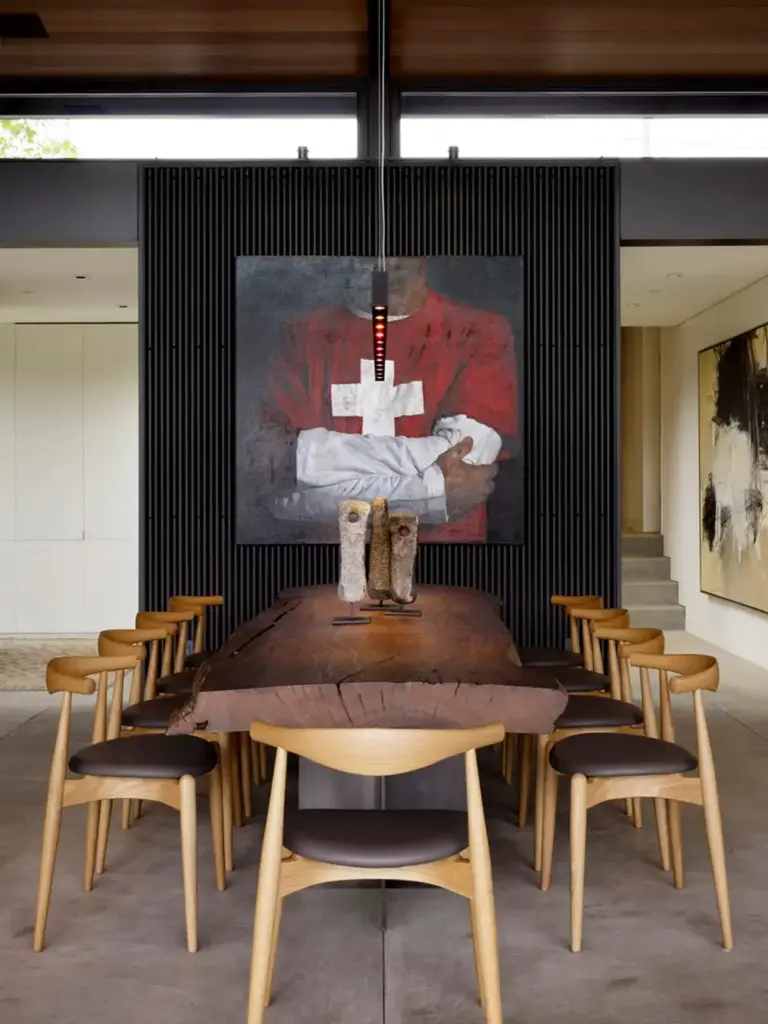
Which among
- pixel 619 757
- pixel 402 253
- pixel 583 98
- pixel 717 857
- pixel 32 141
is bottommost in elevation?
pixel 717 857

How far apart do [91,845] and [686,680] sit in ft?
6.66

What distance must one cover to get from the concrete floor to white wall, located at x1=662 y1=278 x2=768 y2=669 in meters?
4.73

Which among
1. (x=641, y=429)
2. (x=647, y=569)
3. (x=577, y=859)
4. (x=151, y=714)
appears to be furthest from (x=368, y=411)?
(x=641, y=429)

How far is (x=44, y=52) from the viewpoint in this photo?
20.5 feet

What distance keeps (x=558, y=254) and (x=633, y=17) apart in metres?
1.40

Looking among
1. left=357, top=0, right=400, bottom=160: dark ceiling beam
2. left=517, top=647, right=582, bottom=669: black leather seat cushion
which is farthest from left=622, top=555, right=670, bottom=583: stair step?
left=517, top=647, right=582, bottom=669: black leather seat cushion

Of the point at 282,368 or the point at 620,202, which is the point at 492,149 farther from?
the point at 282,368

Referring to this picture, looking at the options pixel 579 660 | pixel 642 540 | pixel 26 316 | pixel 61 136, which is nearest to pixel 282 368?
pixel 61 136

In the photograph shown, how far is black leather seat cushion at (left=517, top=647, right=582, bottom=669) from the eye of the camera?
192 inches

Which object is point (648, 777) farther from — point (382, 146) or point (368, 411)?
point (382, 146)

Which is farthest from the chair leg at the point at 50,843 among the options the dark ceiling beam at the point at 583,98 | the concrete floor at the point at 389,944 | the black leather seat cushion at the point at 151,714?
the dark ceiling beam at the point at 583,98

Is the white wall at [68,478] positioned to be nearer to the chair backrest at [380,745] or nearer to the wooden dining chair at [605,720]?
the wooden dining chair at [605,720]

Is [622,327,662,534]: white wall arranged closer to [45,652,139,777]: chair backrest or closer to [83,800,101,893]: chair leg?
[45,652,139,777]: chair backrest

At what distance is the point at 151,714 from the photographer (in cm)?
388
